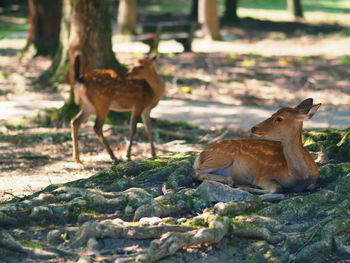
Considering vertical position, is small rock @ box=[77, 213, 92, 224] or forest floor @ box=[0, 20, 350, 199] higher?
small rock @ box=[77, 213, 92, 224]

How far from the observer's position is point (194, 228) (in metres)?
5.62

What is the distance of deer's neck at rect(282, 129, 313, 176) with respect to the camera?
6598mm

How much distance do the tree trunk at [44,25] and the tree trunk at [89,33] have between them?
7608 millimetres

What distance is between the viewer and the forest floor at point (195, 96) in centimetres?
998

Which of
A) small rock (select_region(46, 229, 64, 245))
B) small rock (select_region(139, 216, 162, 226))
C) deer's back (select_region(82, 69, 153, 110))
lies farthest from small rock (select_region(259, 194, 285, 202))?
deer's back (select_region(82, 69, 153, 110))

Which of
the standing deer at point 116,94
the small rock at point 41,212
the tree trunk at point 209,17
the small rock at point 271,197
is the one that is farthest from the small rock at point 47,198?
the tree trunk at point 209,17

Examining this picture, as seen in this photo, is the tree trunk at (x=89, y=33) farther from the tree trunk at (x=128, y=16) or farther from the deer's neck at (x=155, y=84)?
the tree trunk at (x=128, y=16)

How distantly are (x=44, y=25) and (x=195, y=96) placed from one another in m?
6.87

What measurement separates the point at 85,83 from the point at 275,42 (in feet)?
49.7

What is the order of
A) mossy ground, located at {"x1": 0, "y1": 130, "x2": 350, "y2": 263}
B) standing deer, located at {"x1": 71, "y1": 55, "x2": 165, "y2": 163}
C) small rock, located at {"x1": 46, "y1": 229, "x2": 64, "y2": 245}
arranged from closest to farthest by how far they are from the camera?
mossy ground, located at {"x1": 0, "y1": 130, "x2": 350, "y2": 263} → small rock, located at {"x1": 46, "y1": 229, "x2": 64, "y2": 245} → standing deer, located at {"x1": 71, "y1": 55, "x2": 165, "y2": 163}

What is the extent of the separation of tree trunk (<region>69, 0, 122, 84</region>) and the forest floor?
3.91 ft

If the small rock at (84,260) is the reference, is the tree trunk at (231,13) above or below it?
below

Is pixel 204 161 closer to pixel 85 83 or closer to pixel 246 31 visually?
pixel 85 83

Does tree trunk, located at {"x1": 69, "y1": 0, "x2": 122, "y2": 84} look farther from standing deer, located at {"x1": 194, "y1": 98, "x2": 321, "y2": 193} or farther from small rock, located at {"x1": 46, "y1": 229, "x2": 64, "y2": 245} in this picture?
small rock, located at {"x1": 46, "y1": 229, "x2": 64, "y2": 245}
